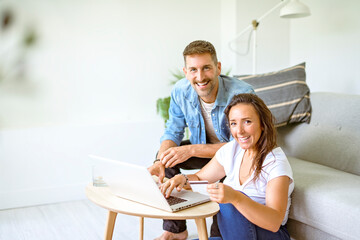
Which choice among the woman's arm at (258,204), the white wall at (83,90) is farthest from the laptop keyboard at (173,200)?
the white wall at (83,90)

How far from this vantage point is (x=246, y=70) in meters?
3.47

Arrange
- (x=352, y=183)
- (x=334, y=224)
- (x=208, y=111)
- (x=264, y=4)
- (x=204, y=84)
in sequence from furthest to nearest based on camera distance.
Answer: (x=264, y=4), (x=208, y=111), (x=204, y=84), (x=352, y=183), (x=334, y=224)

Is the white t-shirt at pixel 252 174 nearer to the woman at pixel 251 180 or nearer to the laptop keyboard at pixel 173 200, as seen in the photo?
the woman at pixel 251 180

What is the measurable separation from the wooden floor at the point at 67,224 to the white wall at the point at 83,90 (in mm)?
163

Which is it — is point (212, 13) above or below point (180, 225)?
above

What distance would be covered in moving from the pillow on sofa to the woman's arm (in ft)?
3.57

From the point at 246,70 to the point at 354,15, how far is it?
931mm

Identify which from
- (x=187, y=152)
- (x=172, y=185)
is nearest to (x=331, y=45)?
(x=187, y=152)

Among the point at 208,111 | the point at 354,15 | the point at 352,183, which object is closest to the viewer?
the point at 352,183

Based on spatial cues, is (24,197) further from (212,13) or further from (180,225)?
(212,13)

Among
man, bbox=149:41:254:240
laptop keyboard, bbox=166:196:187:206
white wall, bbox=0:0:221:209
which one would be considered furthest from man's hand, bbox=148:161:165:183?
white wall, bbox=0:0:221:209

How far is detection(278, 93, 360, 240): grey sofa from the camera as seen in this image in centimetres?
169

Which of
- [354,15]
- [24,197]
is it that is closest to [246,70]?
[354,15]

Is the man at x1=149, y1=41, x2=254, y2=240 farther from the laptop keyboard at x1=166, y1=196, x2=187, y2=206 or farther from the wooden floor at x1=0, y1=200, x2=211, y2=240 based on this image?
the laptop keyboard at x1=166, y1=196, x2=187, y2=206
